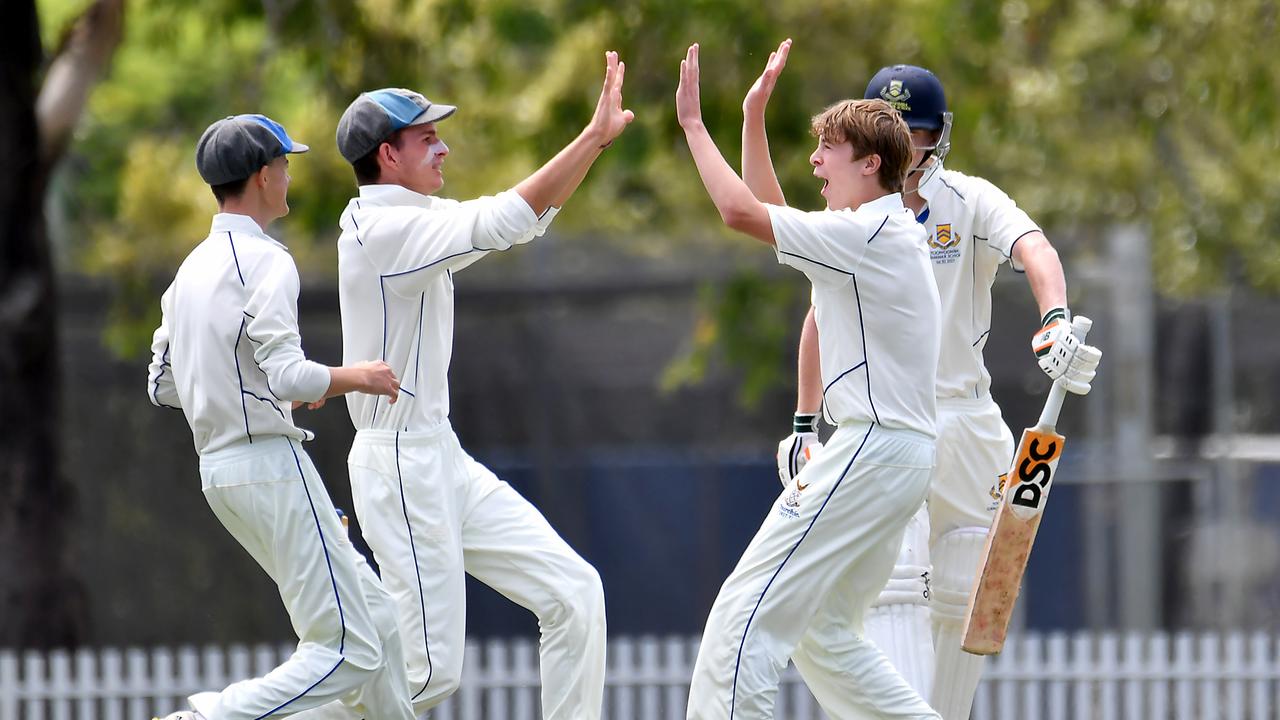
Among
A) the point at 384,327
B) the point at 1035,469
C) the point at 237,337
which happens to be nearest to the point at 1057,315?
the point at 1035,469

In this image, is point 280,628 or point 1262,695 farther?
point 280,628

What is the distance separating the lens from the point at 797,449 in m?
5.16

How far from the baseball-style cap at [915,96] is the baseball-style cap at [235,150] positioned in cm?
185

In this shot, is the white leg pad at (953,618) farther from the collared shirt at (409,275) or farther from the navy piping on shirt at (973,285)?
the collared shirt at (409,275)

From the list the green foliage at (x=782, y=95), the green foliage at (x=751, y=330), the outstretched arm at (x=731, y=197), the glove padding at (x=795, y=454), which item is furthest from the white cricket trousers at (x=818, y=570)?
the green foliage at (x=751, y=330)

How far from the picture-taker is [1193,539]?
10.9m

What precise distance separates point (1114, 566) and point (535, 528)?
6.83 m

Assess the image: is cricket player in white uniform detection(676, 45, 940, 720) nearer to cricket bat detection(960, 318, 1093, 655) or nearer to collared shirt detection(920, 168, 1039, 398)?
cricket bat detection(960, 318, 1093, 655)

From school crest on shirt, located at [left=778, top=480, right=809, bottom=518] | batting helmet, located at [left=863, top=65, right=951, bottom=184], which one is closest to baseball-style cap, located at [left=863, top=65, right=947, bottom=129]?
batting helmet, located at [left=863, top=65, right=951, bottom=184]

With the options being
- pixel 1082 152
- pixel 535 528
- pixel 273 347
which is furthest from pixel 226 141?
pixel 1082 152

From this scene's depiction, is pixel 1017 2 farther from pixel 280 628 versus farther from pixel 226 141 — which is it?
pixel 226 141

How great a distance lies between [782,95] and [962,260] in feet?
17.0

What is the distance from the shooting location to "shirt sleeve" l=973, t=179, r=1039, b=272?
201 inches

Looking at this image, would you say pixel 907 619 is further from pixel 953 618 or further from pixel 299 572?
pixel 299 572
